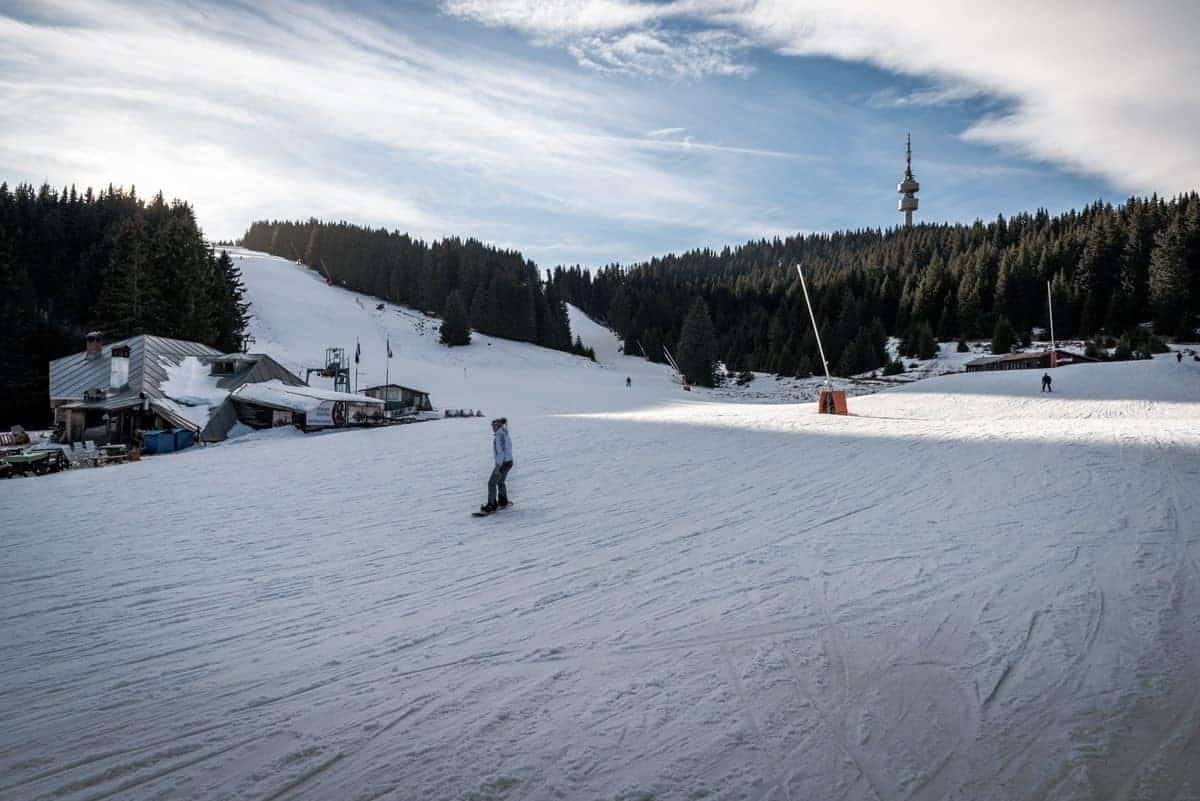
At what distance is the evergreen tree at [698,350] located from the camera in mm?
77750

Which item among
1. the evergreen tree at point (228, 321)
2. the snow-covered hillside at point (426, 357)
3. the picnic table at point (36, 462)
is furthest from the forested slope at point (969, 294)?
the picnic table at point (36, 462)

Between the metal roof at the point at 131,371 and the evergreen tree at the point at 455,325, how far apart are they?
148ft

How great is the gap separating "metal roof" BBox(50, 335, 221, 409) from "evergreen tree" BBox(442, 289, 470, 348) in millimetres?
44966

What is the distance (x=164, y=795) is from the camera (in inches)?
151

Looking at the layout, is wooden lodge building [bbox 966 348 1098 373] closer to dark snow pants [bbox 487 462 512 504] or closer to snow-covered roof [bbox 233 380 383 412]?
snow-covered roof [bbox 233 380 383 412]

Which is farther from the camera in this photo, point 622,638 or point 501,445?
point 501,445

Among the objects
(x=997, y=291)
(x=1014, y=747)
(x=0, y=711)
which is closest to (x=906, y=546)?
(x=1014, y=747)

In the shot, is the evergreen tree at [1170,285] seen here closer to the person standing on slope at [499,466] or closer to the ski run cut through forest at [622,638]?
the ski run cut through forest at [622,638]

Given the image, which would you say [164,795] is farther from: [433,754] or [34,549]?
[34,549]

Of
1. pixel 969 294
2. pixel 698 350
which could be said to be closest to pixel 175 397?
pixel 698 350

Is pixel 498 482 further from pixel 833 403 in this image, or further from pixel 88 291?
pixel 88 291

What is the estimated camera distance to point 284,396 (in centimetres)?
3266

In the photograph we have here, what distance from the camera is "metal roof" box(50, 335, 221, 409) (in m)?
33.6

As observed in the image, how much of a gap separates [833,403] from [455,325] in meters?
62.4
